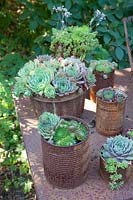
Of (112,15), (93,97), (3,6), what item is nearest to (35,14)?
(112,15)

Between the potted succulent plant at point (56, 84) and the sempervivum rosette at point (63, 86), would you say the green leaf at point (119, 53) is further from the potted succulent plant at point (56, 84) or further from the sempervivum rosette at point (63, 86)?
the sempervivum rosette at point (63, 86)

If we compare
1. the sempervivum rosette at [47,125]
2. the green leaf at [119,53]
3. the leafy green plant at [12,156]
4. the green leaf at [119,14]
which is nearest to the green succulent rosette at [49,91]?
the sempervivum rosette at [47,125]

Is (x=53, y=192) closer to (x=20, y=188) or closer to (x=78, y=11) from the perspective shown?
(x=20, y=188)

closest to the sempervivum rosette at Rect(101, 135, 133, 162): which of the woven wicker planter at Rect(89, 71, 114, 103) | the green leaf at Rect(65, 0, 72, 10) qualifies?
the woven wicker planter at Rect(89, 71, 114, 103)

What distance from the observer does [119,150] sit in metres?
1.38

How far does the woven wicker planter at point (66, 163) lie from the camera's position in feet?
4.29

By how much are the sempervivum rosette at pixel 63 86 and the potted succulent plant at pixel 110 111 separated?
123 millimetres

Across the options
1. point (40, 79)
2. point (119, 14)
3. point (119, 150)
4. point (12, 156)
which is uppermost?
point (119, 14)

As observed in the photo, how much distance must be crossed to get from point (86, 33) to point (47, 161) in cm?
81

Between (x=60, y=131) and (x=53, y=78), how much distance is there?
33 cm

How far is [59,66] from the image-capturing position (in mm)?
1712

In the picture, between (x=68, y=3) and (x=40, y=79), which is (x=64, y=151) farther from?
(x=68, y=3)

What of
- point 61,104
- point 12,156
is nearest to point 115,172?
point 61,104

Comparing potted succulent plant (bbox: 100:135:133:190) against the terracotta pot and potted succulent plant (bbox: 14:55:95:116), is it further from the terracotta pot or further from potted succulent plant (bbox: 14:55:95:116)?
potted succulent plant (bbox: 14:55:95:116)
